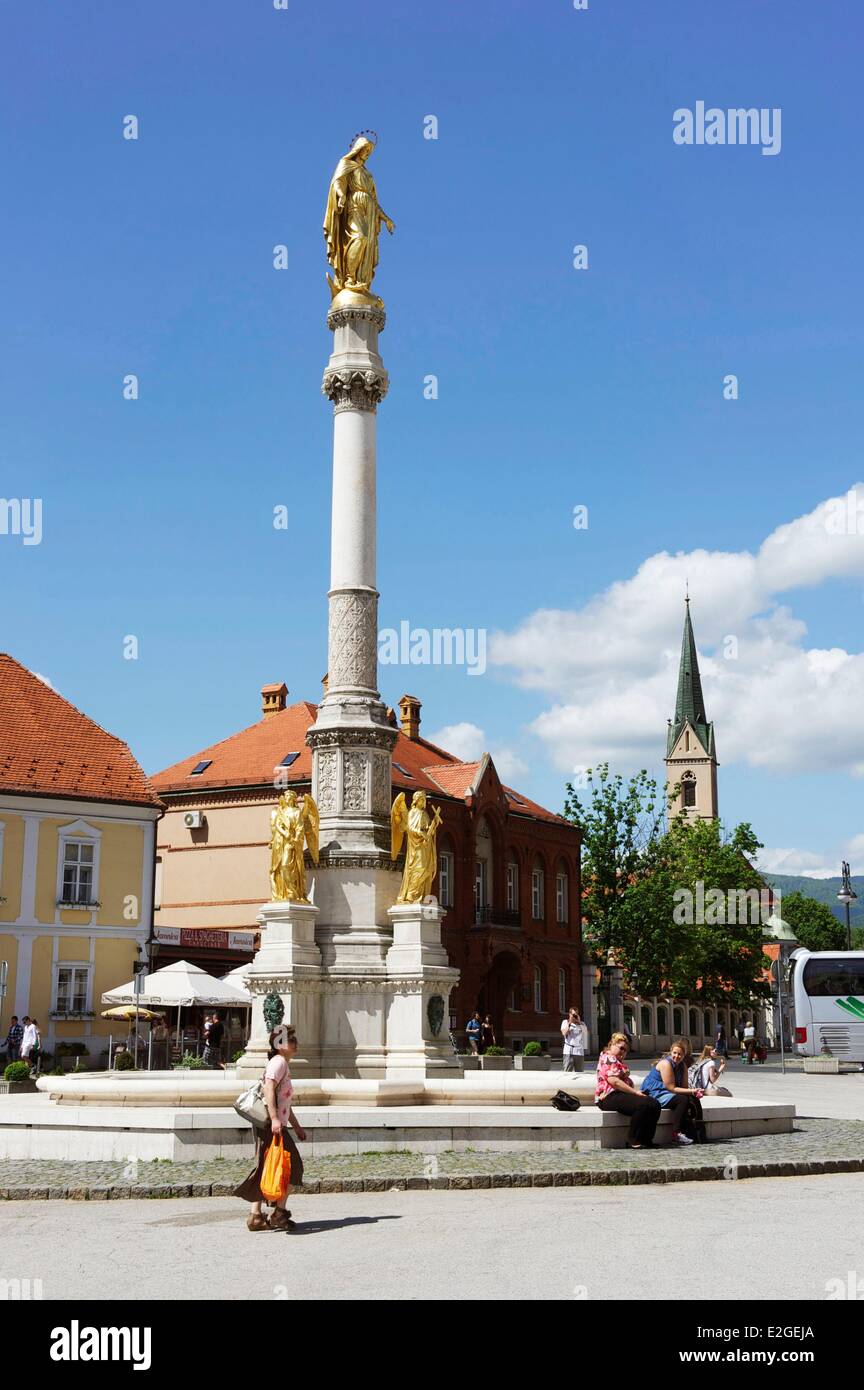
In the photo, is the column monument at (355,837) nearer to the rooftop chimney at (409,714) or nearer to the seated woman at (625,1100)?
the seated woman at (625,1100)

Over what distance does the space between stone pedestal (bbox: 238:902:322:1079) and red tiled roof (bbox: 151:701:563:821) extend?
28.6 metres

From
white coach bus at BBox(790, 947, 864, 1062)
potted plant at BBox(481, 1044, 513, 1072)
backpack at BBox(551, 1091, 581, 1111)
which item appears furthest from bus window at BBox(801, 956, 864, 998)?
backpack at BBox(551, 1091, 581, 1111)

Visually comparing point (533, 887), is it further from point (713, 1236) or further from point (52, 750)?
point (713, 1236)

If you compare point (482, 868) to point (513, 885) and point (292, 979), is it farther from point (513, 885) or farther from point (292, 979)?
point (292, 979)

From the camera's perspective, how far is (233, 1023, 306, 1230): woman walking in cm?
1116

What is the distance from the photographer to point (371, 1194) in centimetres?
1370

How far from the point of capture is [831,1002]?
48.3 metres

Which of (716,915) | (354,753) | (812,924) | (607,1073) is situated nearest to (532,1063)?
(354,753)

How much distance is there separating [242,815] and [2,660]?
12103 millimetres

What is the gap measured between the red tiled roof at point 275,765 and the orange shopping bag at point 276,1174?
4018cm

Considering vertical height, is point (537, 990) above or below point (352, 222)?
below

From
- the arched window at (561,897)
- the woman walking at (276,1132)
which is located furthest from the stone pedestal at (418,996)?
the arched window at (561,897)

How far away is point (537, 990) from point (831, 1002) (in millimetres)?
16696
